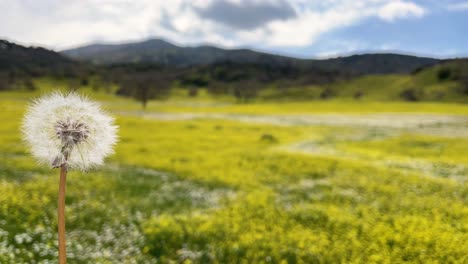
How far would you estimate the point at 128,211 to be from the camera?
15.2 meters

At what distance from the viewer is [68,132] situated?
623cm

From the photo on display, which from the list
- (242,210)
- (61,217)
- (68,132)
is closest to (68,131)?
(68,132)

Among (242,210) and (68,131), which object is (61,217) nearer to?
(68,131)

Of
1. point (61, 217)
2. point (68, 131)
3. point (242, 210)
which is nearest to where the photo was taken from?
point (61, 217)

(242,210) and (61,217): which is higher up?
(61,217)

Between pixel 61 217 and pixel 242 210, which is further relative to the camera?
pixel 242 210

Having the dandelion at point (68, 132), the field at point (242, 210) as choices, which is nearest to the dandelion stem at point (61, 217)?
the dandelion at point (68, 132)

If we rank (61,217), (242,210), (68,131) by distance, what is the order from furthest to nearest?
(242,210), (68,131), (61,217)

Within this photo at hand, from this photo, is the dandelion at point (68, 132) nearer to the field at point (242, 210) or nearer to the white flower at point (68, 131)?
the white flower at point (68, 131)

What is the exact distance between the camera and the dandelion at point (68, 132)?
20.3ft

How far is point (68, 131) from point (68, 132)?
0.07 feet

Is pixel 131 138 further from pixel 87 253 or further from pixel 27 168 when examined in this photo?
pixel 87 253

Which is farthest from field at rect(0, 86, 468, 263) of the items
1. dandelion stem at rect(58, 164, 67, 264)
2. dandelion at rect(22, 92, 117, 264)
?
dandelion stem at rect(58, 164, 67, 264)

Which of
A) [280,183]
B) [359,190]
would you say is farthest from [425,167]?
[280,183]
